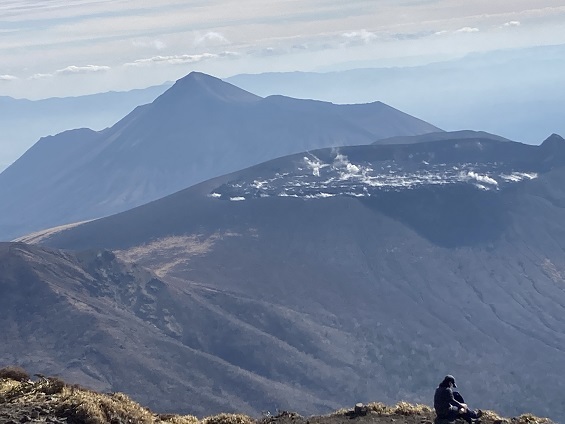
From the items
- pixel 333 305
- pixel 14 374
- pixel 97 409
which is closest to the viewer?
pixel 97 409

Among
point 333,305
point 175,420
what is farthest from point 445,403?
point 333,305

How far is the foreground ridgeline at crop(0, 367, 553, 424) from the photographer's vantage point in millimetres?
24203

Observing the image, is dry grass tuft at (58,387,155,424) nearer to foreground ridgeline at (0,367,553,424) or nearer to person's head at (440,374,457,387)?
foreground ridgeline at (0,367,553,424)

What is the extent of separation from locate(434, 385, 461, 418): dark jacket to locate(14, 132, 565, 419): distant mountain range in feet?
304

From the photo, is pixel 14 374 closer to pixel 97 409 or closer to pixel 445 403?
pixel 97 409

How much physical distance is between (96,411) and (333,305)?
5515 inches

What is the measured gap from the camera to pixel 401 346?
509 ft

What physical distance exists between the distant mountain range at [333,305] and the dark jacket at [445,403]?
92584 millimetres

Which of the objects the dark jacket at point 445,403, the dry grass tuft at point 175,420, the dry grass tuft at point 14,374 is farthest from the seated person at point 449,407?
the dry grass tuft at point 14,374

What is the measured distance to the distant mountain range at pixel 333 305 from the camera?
133375 millimetres

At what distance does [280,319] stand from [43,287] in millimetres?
35568

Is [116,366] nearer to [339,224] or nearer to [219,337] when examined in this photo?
[219,337]

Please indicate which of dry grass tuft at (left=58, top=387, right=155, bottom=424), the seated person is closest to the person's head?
the seated person

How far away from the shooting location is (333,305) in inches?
6432
